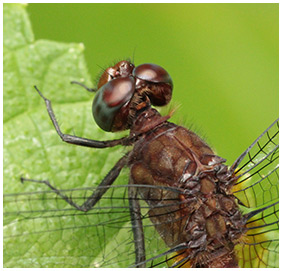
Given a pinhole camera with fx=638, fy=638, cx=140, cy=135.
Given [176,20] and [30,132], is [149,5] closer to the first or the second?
[176,20]

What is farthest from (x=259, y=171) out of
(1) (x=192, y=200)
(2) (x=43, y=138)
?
(2) (x=43, y=138)

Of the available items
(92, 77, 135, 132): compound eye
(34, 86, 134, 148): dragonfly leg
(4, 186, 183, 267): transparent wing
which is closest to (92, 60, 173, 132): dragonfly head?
(92, 77, 135, 132): compound eye

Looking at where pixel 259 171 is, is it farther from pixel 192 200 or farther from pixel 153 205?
pixel 153 205

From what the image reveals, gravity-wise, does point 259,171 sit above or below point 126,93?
below

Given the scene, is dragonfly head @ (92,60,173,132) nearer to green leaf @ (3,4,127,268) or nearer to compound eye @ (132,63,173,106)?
compound eye @ (132,63,173,106)

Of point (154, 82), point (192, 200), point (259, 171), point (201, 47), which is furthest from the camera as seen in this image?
point (201, 47)

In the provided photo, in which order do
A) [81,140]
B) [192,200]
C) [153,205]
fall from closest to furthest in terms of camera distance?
[192,200]
[153,205]
[81,140]

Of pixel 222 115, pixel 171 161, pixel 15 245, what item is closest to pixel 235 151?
pixel 222 115
